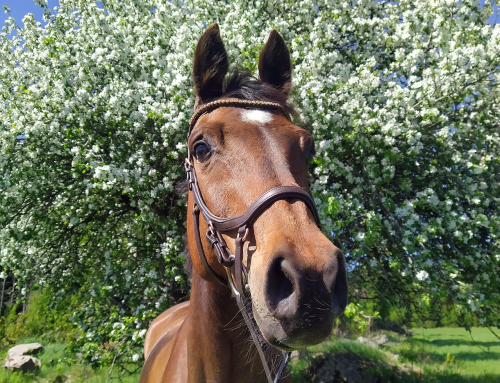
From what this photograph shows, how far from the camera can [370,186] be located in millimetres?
5129

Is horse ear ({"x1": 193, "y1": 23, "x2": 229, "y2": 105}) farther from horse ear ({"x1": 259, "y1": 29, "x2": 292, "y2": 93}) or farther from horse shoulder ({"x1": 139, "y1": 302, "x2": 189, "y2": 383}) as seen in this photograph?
horse shoulder ({"x1": 139, "y1": 302, "x2": 189, "y2": 383})

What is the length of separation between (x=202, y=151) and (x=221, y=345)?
1058 mm

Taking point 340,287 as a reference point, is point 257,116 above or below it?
above

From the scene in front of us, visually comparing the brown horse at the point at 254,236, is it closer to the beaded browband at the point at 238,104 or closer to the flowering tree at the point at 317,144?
the beaded browband at the point at 238,104

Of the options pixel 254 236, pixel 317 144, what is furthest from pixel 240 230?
pixel 317 144

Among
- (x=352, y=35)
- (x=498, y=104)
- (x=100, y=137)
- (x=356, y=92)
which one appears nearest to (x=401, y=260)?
(x=356, y=92)

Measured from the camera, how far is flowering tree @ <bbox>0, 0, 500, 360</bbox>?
16.0 feet

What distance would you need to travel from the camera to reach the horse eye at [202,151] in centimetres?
194

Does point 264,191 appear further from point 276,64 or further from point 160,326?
point 160,326

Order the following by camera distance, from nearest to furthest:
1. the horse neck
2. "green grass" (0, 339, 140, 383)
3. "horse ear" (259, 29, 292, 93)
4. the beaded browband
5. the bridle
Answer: the bridle, the horse neck, the beaded browband, "horse ear" (259, 29, 292, 93), "green grass" (0, 339, 140, 383)

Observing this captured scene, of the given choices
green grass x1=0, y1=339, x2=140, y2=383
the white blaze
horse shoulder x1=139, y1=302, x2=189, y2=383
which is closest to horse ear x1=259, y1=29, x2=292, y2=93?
the white blaze

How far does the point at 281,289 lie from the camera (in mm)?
1295

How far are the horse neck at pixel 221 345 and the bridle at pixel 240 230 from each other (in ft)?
0.62

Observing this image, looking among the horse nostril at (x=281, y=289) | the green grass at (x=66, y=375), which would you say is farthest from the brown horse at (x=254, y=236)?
the green grass at (x=66, y=375)
